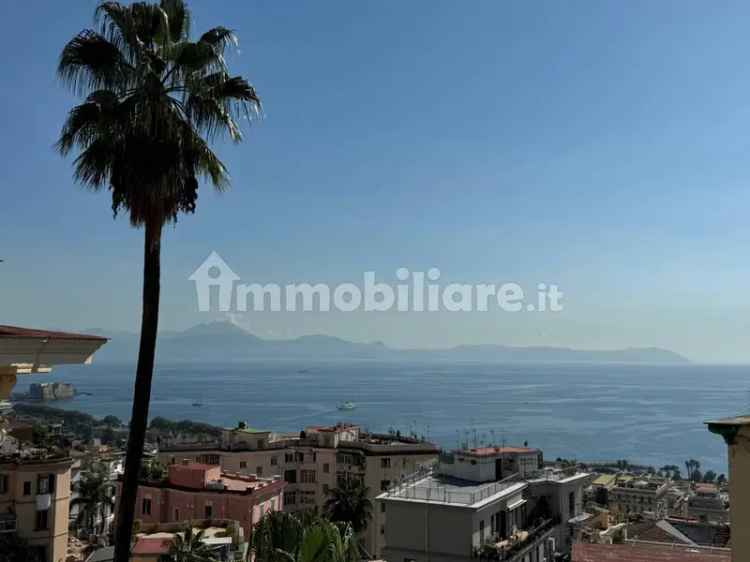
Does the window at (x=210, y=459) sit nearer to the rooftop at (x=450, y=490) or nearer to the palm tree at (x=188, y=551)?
the rooftop at (x=450, y=490)

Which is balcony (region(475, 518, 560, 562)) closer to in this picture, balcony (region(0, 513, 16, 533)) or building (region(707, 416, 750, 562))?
balcony (region(0, 513, 16, 533))

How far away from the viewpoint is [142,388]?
29.9 feet

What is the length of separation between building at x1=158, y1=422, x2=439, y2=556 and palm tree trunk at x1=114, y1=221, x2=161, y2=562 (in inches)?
1516

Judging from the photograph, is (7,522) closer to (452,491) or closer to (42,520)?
(42,520)

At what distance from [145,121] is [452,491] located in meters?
21.1

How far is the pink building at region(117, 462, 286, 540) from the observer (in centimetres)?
3475

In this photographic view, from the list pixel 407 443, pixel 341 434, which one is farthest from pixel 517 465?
pixel 341 434

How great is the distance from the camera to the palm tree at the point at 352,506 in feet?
132

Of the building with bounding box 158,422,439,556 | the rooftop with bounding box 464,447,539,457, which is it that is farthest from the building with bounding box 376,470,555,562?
the building with bounding box 158,422,439,556

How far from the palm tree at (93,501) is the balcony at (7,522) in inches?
879

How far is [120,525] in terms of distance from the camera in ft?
29.4

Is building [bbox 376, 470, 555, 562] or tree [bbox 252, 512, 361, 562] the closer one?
tree [bbox 252, 512, 361, 562]

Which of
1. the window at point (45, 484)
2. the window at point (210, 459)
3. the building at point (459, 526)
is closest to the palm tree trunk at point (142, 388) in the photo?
the building at point (459, 526)

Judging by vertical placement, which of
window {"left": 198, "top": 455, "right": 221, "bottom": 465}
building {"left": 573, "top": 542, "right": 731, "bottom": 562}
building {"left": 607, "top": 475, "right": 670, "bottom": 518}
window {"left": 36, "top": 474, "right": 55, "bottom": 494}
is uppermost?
building {"left": 573, "top": 542, "right": 731, "bottom": 562}
